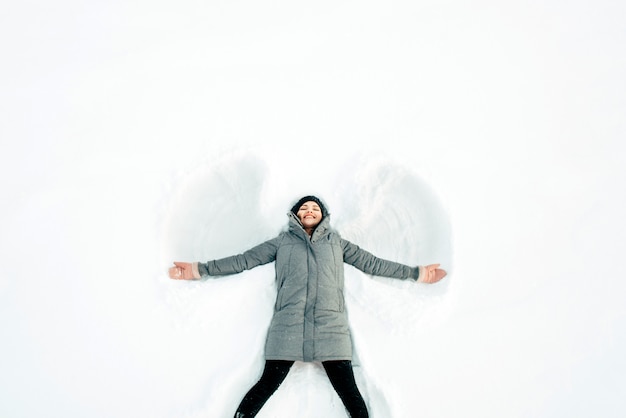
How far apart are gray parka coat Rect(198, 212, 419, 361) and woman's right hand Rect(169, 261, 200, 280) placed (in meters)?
0.03

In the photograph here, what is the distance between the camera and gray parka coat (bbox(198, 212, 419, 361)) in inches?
78.2

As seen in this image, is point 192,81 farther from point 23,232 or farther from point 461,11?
point 461,11

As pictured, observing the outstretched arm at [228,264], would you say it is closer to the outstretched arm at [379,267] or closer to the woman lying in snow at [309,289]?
the woman lying in snow at [309,289]

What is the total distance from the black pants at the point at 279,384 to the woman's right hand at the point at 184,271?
574 millimetres

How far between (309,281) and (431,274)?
0.68m

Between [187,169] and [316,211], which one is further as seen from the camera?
[187,169]

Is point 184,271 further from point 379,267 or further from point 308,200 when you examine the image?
point 379,267

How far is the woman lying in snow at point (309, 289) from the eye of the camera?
1.96 meters

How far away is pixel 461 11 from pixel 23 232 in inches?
117

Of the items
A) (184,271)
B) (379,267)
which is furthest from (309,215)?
(184,271)

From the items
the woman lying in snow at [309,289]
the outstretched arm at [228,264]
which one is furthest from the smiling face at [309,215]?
the outstretched arm at [228,264]

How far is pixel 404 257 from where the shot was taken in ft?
8.54

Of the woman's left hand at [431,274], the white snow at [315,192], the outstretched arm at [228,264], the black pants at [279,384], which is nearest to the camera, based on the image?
the black pants at [279,384]

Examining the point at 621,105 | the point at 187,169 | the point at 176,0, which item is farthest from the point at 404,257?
the point at 176,0
